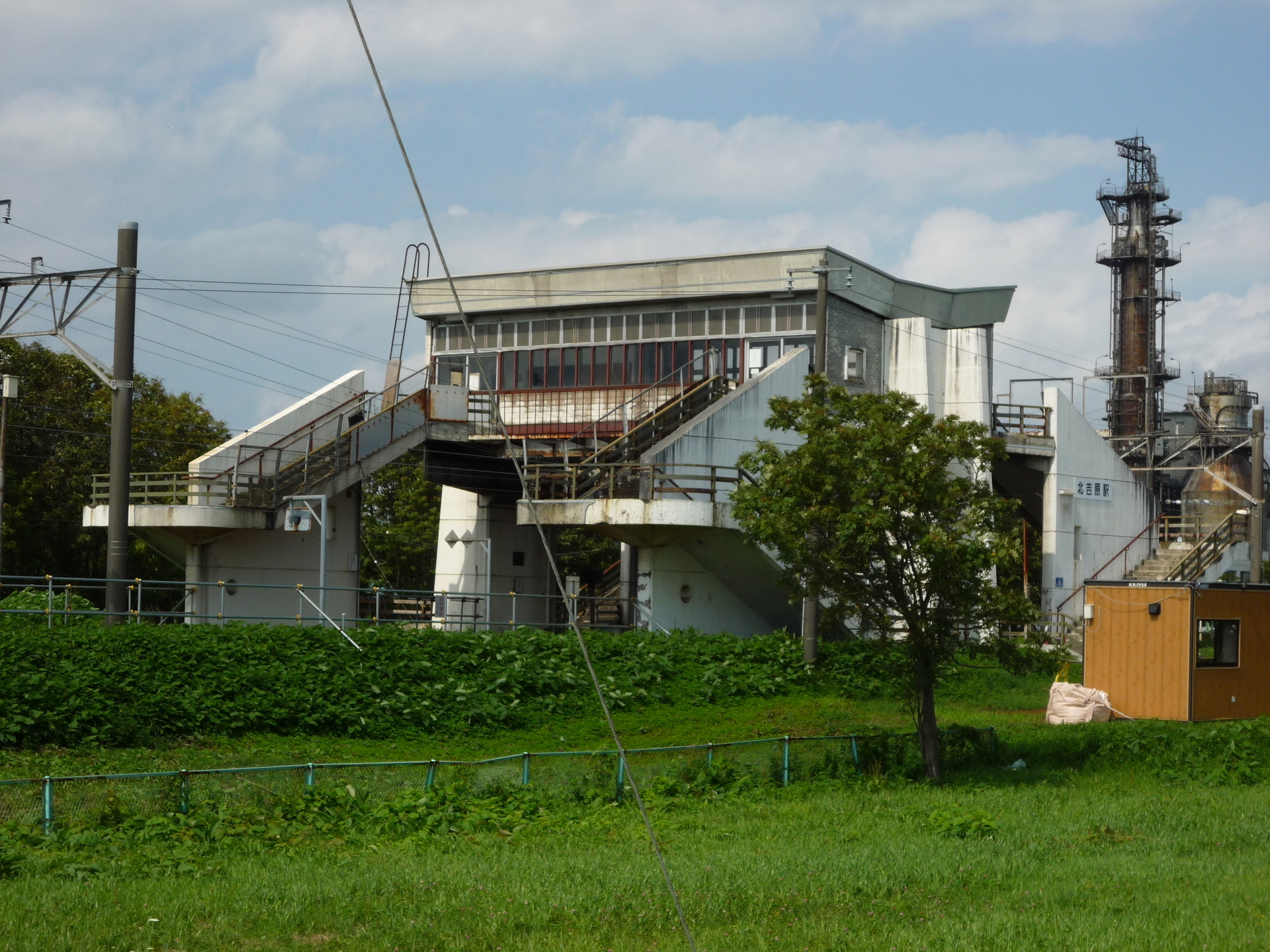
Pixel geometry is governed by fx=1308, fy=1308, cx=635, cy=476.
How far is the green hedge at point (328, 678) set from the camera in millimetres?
20219

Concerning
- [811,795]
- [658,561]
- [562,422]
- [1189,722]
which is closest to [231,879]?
[811,795]

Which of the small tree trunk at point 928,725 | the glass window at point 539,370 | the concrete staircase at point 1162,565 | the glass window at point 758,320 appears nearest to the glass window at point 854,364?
the glass window at point 758,320

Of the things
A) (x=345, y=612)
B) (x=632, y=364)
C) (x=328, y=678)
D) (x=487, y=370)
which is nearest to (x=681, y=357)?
(x=632, y=364)

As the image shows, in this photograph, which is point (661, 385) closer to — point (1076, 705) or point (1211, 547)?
point (1076, 705)

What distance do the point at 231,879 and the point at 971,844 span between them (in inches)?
302

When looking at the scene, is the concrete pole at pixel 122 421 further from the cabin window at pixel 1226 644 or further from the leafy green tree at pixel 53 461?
the leafy green tree at pixel 53 461

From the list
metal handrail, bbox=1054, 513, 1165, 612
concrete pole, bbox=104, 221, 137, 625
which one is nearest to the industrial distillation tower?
metal handrail, bbox=1054, 513, 1165, 612

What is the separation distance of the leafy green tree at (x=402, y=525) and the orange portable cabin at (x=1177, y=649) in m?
37.6

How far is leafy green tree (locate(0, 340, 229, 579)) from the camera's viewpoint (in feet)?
155

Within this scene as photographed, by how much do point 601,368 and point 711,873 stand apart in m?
31.9

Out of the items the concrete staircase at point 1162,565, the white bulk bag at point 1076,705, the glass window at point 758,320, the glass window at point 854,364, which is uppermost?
the glass window at point 758,320

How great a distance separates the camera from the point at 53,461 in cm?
4819

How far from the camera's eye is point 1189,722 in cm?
2536

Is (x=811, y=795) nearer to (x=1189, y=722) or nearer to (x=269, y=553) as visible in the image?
(x=1189, y=722)
